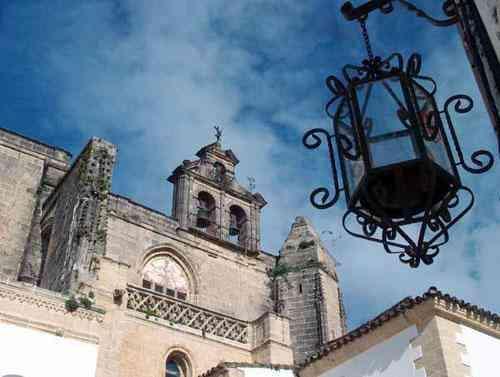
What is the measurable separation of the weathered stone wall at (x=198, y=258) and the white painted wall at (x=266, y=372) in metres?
Answer: 5.03

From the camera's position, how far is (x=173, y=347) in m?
15.5

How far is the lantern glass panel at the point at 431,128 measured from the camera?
324cm

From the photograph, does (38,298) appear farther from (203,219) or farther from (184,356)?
(203,219)

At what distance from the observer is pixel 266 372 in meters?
13.1

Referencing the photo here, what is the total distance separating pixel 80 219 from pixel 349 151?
449 inches

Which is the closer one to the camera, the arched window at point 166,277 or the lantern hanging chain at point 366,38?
the lantern hanging chain at point 366,38

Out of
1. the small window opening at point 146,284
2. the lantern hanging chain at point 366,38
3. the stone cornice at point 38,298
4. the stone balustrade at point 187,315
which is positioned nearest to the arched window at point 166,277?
the small window opening at point 146,284

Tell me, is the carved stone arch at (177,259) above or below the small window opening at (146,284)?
above

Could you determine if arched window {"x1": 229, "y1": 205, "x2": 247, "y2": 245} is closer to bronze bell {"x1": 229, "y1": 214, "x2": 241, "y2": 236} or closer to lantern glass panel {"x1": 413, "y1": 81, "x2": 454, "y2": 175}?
bronze bell {"x1": 229, "y1": 214, "x2": 241, "y2": 236}

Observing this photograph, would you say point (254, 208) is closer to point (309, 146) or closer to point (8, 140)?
point (8, 140)

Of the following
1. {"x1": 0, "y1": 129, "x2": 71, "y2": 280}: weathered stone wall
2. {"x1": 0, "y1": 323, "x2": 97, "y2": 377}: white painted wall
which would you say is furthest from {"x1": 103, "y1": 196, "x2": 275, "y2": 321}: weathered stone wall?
{"x1": 0, "y1": 323, "x2": 97, "y2": 377}: white painted wall

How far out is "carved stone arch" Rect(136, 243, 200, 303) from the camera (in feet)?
58.3

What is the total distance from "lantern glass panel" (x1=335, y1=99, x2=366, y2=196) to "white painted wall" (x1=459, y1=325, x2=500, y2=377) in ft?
25.9

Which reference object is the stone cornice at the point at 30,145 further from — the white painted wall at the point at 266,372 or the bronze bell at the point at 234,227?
the white painted wall at the point at 266,372
